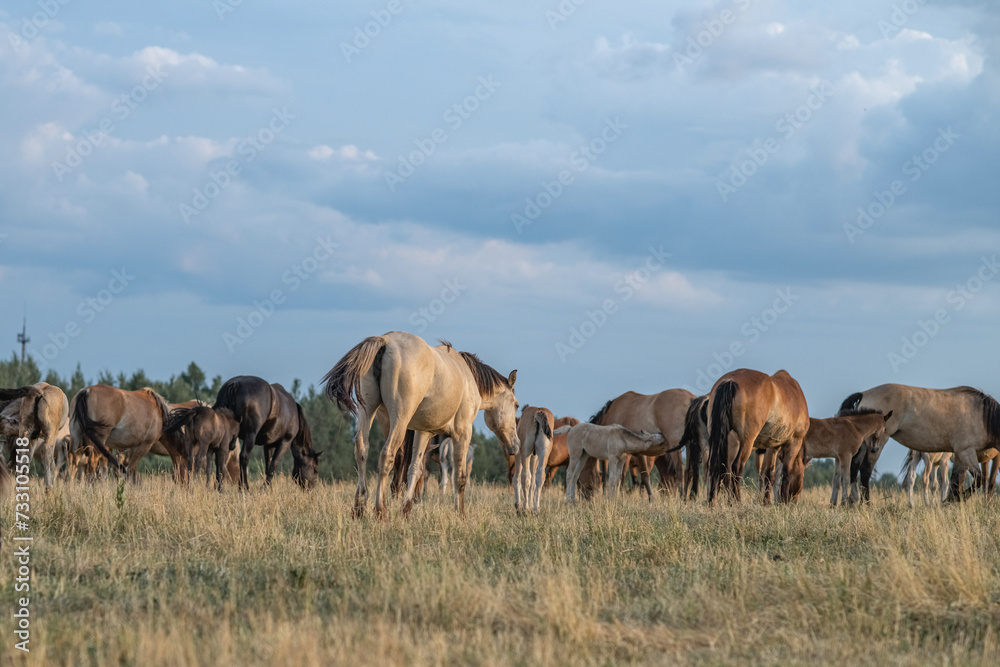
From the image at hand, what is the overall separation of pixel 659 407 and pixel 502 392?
479 centimetres

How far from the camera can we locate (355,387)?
9633 mm

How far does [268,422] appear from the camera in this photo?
17.4 metres

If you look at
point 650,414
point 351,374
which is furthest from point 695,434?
point 351,374

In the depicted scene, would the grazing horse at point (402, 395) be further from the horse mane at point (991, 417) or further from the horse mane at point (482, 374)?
the horse mane at point (991, 417)

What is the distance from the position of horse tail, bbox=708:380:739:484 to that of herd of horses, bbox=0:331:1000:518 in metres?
0.02

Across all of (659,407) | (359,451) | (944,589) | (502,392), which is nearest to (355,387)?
(359,451)

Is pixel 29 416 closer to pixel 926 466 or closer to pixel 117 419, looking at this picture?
pixel 117 419

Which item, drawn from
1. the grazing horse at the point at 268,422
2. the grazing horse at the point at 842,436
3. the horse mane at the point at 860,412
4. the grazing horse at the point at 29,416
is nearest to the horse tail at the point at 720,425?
the grazing horse at the point at 842,436

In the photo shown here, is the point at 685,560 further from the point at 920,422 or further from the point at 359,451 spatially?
the point at 920,422

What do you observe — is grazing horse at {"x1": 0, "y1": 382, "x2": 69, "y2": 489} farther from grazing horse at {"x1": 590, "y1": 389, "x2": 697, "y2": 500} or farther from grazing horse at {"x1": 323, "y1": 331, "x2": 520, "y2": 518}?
grazing horse at {"x1": 590, "y1": 389, "x2": 697, "y2": 500}

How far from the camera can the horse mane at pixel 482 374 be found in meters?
12.0

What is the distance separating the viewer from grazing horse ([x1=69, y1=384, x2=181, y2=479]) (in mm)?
15219

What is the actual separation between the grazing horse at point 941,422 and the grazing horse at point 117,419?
12.0 meters

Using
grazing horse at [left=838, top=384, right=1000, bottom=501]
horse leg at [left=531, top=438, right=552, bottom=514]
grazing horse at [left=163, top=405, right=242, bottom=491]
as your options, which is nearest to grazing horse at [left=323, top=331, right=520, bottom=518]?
horse leg at [left=531, top=438, right=552, bottom=514]
